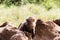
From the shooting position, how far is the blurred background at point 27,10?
957cm

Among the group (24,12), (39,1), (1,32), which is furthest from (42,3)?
(1,32)

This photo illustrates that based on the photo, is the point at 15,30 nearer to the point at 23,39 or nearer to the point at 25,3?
the point at 23,39

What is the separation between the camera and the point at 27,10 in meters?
10.9

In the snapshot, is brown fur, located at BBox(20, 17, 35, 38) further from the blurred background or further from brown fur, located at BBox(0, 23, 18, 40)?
the blurred background

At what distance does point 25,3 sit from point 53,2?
1320 mm

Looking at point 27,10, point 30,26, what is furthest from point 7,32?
point 27,10

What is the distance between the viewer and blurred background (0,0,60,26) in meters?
9.57

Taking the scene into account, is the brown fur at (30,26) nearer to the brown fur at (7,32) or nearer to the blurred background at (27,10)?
the brown fur at (7,32)

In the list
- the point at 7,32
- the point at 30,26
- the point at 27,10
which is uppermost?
the point at 30,26

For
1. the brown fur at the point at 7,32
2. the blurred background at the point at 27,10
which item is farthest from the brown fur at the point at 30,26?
the blurred background at the point at 27,10

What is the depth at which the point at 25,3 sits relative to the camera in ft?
41.3

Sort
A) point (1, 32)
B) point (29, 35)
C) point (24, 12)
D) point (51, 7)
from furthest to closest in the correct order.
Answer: point (51, 7)
point (24, 12)
point (1, 32)
point (29, 35)

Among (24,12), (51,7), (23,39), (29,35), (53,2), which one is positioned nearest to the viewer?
(23,39)

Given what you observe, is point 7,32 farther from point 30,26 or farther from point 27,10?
point 27,10
